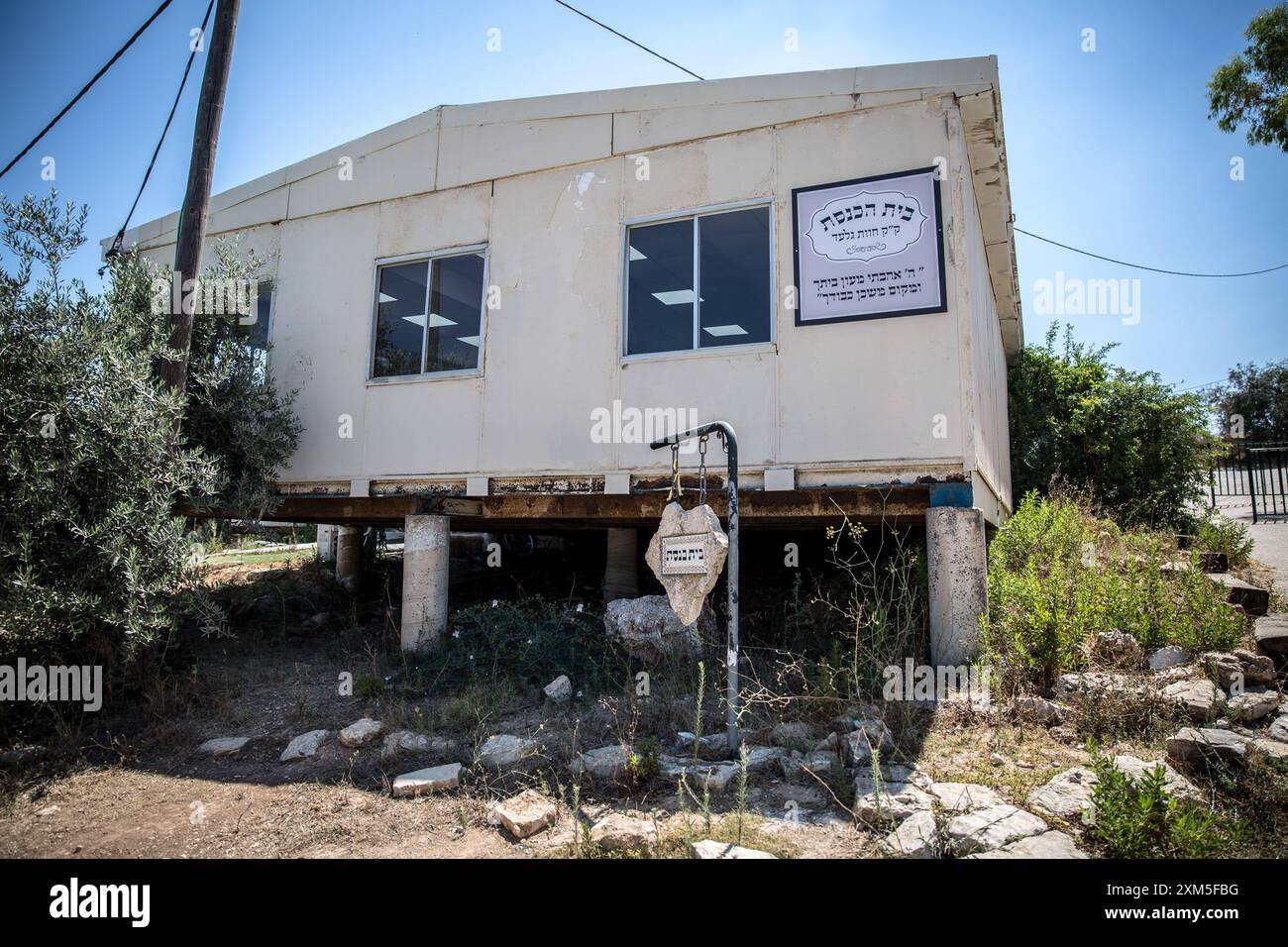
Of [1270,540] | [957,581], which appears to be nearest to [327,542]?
[957,581]

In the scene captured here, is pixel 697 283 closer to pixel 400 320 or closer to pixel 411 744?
pixel 400 320

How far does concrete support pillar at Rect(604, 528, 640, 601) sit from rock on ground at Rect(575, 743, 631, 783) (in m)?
4.05

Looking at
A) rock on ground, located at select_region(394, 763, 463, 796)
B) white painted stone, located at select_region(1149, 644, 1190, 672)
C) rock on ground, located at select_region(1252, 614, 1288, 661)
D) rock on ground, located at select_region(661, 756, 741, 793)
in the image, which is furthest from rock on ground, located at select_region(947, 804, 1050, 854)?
rock on ground, located at select_region(1252, 614, 1288, 661)

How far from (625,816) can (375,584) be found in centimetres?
856

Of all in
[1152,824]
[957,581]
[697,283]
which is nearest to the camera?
[1152,824]

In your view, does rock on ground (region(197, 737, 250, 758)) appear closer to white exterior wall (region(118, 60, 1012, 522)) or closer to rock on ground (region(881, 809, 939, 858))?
white exterior wall (region(118, 60, 1012, 522))

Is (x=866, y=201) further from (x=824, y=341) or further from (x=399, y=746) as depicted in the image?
(x=399, y=746)

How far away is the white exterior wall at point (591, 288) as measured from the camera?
19.9 feet

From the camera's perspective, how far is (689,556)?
14.9 feet

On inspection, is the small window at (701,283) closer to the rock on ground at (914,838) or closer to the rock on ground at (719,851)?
the rock on ground at (914,838)

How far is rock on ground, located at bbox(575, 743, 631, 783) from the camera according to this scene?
450cm

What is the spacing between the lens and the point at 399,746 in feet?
17.2

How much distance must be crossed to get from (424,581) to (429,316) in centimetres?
284
